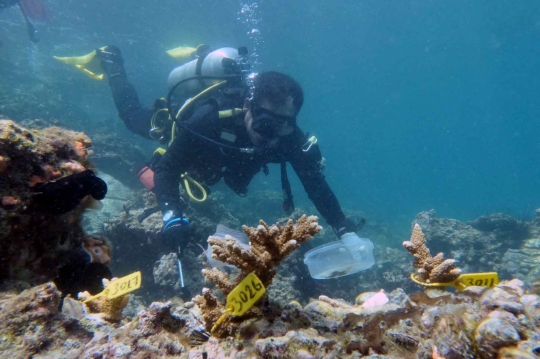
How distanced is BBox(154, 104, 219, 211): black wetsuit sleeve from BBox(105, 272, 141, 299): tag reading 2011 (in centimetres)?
358

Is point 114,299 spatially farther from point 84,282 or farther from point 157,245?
point 157,245

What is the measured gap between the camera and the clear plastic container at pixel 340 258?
384 cm

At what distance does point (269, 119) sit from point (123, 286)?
402 cm

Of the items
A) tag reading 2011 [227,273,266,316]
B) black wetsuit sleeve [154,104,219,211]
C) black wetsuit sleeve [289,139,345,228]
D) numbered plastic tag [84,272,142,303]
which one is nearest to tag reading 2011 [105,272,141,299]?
numbered plastic tag [84,272,142,303]

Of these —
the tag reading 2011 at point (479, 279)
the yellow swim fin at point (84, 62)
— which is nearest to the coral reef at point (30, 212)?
the tag reading 2011 at point (479, 279)

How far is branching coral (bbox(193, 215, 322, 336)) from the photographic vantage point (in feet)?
4.90

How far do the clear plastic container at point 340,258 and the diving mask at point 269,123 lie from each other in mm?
2392

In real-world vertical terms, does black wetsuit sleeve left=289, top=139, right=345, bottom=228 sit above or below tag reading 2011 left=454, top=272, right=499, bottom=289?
above

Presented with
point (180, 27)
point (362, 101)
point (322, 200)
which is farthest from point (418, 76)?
point (322, 200)

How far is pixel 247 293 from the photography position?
4.42 ft

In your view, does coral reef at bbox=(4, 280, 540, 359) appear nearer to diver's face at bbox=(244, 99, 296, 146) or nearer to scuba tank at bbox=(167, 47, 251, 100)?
diver's face at bbox=(244, 99, 296, 146)

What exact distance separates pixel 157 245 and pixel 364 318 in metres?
5.22

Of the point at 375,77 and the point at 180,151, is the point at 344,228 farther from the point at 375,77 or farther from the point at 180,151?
the point at 375,77

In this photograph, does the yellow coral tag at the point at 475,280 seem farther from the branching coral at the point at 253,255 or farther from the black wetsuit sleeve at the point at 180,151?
the black wetsuit sleeve at the point at 180,151
